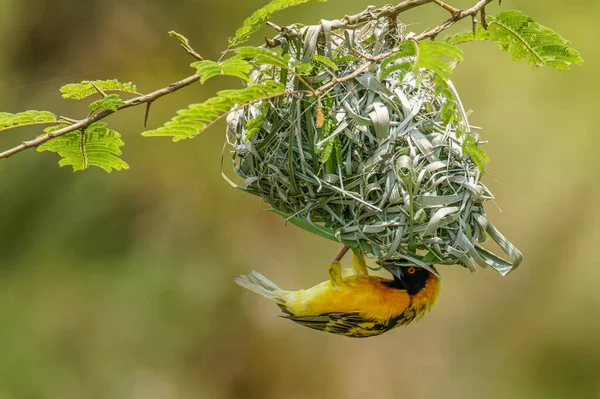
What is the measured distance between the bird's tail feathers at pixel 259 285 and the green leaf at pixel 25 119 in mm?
1120

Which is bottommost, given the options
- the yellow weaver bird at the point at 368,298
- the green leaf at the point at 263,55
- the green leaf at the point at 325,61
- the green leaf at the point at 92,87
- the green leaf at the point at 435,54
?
→ the yellow weaver bird at the point at 368,298

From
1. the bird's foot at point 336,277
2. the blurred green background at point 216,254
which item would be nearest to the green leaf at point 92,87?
the bird's foot at point 336,277

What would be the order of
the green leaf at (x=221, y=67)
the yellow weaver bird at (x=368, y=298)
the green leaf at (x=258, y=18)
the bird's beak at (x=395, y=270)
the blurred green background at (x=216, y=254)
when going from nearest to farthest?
1. the green leaf at (x=221, y=67)
2. the green leaf at (x=258, y=18)
3. the bird's beak at (x=395, y=270)
4. the yellow weaver bird at (x=368, y=298)
5. the blurred green background at (x=216, y=254)

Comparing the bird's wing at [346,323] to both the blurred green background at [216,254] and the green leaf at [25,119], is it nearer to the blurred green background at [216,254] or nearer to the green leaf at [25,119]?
the green leaf at [25,119]

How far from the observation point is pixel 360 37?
2.47 meters

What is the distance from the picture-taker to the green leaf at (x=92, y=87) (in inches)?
86.8

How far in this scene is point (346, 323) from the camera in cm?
297

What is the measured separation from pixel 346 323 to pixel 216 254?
3093 millimetres

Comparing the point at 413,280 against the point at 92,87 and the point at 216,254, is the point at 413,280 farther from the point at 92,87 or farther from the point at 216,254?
the point at 216,254

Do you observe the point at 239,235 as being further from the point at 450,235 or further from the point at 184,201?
the point at 450,235

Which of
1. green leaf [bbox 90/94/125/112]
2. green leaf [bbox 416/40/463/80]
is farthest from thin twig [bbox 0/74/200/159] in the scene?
green leaf [bbox 416/40/463/80]

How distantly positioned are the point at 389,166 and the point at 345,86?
0.31 metres

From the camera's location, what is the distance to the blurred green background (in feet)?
18.2

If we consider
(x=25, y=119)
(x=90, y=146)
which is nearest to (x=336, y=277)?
(x=90, y=146)
